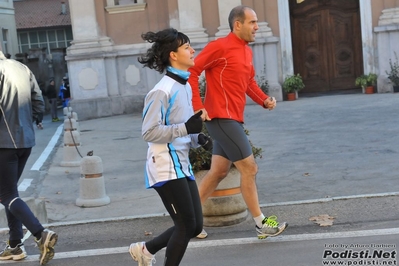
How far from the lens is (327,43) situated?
22922 mm

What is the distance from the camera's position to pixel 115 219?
25.5 feet

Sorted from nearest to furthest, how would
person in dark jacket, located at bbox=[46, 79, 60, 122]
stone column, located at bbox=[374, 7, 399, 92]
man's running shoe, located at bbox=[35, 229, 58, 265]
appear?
man's running shoe, located at bbox=[35, 229, 58, 265]
stone column, located at bbox=[374, 7, 399, 92]
person in dark jacket, located at bbox=[46, 79, 60, 122]

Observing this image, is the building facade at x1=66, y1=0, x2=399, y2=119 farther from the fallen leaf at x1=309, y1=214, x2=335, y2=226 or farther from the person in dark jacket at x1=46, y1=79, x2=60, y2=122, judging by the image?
the fallen leaf at x1=309, y1=214, x2=335, y2=226

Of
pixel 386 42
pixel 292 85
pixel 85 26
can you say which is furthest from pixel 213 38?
pixel 386 42

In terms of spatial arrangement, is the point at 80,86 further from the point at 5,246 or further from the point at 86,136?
the point at 5,246

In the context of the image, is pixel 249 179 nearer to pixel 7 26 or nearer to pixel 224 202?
pixel 224 202

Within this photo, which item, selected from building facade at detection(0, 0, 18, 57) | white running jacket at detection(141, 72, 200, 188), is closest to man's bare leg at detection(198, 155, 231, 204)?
white running jacket at detection(141, 72, 200, 188)

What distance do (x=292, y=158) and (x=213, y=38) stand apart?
36.6 ft

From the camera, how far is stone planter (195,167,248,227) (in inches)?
278

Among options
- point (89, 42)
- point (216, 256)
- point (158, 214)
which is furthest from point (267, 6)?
point (216, 256)

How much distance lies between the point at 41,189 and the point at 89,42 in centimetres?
1212

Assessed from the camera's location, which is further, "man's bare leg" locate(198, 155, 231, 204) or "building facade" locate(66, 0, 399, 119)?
"building facade" locate(66, 0, 399, 119)

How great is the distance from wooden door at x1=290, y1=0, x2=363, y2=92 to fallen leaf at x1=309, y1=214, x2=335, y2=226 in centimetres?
1602

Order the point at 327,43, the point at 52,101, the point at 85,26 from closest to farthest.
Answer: the point at 85,26, the point at 327,43, the point at 52,101
